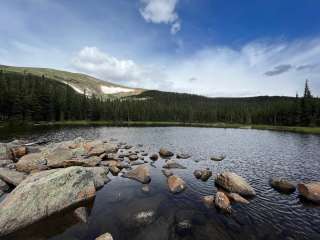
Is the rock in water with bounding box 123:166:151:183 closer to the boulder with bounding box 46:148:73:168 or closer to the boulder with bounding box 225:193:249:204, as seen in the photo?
the boulder with bounding box 46:148:73:168

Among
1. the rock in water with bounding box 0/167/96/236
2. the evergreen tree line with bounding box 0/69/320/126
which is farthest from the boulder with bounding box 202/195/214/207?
the evergreen tree line with bounding box 0/69/320/126

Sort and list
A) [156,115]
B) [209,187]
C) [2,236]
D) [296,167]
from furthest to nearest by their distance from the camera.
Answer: [156,115]
[296,167]
[209,187]
[2,236]

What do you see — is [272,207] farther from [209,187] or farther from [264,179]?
[264,179]

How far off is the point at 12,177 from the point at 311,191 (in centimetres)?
2687

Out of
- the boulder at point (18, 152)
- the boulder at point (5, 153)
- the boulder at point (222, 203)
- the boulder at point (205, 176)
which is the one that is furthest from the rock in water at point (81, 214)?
the boulder at point (5, 153)

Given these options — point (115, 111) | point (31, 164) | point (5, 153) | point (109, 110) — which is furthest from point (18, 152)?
point (115, 111)

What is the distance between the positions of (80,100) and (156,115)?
62922mm

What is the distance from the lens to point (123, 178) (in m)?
20.3

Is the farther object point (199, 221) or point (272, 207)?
point (272, 207)

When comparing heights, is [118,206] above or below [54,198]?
below

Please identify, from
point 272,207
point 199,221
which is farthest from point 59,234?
point 272,207

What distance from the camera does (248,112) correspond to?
485 feet

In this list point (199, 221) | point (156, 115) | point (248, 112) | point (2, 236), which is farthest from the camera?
point (156, 115)

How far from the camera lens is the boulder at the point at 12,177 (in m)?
17.3
